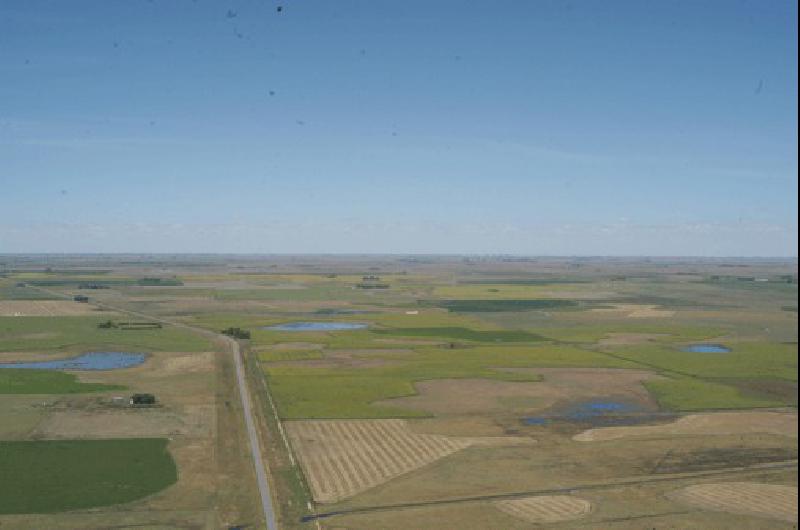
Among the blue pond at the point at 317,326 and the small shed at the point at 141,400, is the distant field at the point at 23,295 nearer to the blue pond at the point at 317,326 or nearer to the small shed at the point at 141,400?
the blue pond at the point at 317,326

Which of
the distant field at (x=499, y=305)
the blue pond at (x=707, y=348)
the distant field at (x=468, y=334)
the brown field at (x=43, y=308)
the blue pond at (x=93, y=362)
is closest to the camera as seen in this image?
the blue pond at (x=93, y=362)

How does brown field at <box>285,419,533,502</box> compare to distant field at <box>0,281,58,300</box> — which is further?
distant field at <box>0,281,58,300</box>

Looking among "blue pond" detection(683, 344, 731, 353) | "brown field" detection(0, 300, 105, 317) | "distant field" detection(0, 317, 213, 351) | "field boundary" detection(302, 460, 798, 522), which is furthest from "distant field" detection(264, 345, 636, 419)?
"brown field" detection(0, 300, 105, 317)

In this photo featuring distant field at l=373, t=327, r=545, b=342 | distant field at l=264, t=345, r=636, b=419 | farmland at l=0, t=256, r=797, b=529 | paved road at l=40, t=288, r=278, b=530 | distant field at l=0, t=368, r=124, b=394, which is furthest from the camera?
distant field at l=373, t=327, r=545, b=342

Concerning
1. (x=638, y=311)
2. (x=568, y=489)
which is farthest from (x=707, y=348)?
(x=568, y=489)

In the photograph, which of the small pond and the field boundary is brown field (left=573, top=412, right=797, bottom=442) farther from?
the field boundary

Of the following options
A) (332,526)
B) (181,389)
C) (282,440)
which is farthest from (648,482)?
(181,389)

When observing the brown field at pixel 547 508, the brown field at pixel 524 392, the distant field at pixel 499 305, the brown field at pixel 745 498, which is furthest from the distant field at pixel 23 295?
the brown field at pixel 745 498
